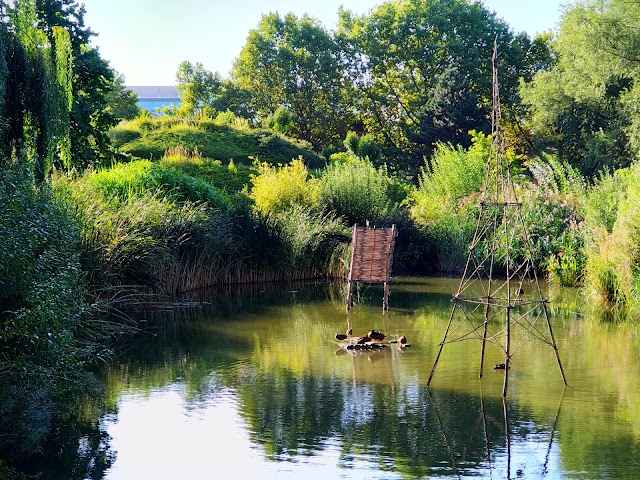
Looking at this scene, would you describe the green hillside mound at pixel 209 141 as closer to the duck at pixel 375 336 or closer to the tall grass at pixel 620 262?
the tall grass at pixel 620 262

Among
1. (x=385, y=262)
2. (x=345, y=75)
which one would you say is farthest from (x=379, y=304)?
(x=345, y=75)

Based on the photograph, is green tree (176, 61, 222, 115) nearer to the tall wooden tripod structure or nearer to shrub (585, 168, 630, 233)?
the tall wooden tripod structure

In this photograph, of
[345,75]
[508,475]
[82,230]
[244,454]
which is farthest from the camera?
[345,75]

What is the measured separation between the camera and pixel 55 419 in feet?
25.7

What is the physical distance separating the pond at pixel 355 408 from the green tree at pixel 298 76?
33.9m

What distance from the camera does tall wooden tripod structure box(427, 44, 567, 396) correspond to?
8.75 m

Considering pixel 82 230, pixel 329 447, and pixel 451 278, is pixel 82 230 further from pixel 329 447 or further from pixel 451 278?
pixel 451 278

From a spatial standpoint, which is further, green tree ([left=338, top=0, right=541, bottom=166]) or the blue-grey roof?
the blue-grey roof

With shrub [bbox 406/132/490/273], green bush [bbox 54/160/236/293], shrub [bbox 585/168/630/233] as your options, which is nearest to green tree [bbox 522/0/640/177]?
shrub [bbox 406/132/490/273]

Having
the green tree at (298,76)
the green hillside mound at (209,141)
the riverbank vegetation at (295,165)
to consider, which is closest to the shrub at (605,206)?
the riverbank vegetation at (295,165)

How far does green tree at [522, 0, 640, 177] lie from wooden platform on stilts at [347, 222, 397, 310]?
53.9 ft

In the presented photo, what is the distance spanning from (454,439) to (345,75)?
41227 mm

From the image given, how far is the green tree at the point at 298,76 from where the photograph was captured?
46250mm

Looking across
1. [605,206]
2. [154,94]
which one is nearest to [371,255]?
[605,206]
